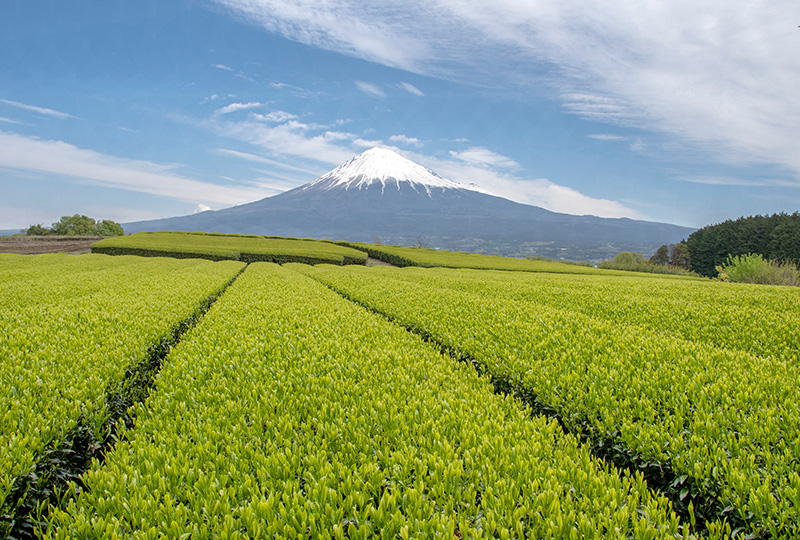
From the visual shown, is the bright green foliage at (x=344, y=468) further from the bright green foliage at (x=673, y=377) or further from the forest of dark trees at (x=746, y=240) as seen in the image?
the forest of dark trees at (x=746, y=240)

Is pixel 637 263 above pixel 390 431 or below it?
above

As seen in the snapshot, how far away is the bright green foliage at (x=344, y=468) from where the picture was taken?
94.2 inches

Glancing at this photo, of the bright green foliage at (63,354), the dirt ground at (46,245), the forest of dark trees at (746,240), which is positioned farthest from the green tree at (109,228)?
the forest of dark trees at (746,240)

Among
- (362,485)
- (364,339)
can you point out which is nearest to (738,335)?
(364,339)

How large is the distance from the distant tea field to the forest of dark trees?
67.2 m

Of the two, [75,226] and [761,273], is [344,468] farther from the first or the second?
[75,226]

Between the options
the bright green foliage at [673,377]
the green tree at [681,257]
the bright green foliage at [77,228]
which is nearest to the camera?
the bright green foliage at [673,377]

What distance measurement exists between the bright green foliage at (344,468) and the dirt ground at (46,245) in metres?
50.0

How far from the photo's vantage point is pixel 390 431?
3.47 metres

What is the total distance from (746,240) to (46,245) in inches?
4227

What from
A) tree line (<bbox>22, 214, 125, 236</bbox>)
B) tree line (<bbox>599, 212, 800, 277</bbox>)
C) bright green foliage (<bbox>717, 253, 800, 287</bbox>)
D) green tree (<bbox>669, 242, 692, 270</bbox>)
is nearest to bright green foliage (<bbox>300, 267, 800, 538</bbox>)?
bright green foliage (<bbox>717, 253, 800, 287</bbox>)

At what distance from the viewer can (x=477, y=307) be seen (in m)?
9.11

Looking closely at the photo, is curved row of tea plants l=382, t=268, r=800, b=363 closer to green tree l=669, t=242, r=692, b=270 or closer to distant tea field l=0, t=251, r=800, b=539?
distant tea field l=0, t=251, r=800, b=539

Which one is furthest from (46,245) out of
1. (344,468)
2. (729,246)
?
(729,246)
